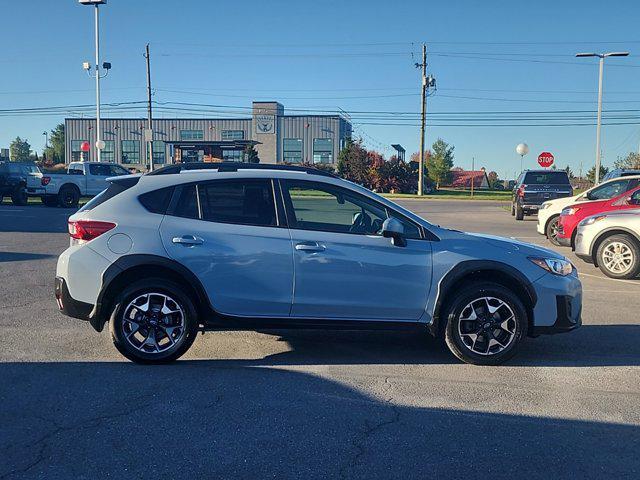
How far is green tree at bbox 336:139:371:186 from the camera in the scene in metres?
56.8

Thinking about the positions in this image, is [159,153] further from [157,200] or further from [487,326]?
[487,326]

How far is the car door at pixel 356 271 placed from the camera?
18.5 ft

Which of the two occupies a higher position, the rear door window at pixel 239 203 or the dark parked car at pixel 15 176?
the dark parked car at pixel 15 176

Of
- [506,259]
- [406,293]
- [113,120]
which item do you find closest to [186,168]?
[406,293]

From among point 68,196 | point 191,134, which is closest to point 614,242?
point 68,196

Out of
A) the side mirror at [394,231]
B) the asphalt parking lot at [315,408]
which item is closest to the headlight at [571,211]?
the asphalt parking lot at [315,408]

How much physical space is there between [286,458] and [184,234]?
2.40 m

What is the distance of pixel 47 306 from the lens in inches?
319

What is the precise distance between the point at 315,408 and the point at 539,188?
841 inches

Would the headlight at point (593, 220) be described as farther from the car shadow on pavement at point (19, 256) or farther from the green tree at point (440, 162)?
the green tree at point (440, 162)

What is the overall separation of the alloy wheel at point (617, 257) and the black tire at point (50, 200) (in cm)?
2263

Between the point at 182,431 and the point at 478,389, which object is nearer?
the point at 182,431

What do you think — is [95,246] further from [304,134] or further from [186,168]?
[304,134]

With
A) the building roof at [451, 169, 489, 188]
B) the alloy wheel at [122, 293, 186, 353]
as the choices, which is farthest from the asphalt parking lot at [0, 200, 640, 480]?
the building roof at [451, 169, 489, 188]
